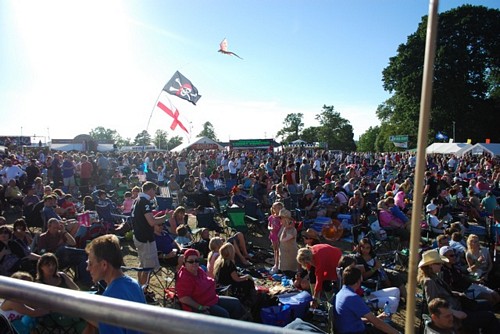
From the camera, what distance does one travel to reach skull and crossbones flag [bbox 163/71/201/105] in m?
16.4

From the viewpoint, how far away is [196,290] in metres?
4.91

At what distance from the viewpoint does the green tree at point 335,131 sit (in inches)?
3403

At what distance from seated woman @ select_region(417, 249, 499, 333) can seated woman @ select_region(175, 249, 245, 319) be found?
2.45m

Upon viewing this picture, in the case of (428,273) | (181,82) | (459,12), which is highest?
(459,12)

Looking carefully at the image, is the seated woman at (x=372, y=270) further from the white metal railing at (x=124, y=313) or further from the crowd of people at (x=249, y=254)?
the white metal railing at (x=124, y=313)

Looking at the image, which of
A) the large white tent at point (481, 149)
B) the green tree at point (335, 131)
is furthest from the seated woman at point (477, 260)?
the green tree at point (335, 131)

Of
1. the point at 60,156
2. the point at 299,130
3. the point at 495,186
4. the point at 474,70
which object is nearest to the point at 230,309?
the point at 60,156

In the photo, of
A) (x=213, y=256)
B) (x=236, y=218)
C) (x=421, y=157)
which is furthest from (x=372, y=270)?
(x=421, y=157)

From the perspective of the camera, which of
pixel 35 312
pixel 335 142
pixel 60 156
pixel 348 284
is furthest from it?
pixel 335 142

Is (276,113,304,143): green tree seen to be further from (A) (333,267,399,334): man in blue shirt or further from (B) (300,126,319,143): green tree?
(A) (333,267,399,334): man in blue shirt

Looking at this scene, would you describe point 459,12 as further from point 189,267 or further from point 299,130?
point 299,130

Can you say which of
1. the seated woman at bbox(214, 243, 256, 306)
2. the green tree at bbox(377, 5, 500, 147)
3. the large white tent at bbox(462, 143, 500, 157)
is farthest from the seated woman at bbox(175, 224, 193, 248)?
the green tree at bbox(377, 5, 500, 147)

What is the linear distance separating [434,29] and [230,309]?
4.75m

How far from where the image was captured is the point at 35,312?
1.86 metres
